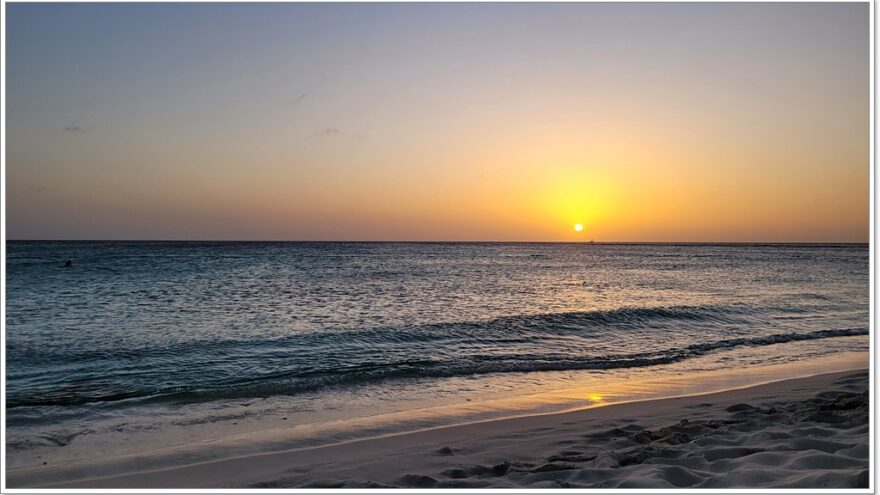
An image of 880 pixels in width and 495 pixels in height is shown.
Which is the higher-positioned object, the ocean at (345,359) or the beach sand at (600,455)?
the beach sand at (600,455)

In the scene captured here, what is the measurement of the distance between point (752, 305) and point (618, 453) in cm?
2048

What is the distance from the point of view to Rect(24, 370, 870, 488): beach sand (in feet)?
16.5

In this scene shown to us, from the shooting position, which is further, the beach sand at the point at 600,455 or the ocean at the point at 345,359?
the ocean at the point at 345,359

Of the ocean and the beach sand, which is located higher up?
the beach sand

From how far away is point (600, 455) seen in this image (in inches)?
239

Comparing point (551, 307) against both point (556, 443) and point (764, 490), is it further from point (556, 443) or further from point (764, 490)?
point (764, 490)

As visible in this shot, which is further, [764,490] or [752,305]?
[752,305]

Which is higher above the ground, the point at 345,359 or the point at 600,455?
the point at 600,455

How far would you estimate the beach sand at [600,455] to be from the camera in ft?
16.5

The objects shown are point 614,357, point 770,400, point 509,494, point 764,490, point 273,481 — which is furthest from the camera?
point 614,357

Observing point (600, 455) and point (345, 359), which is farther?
point (345, 359)

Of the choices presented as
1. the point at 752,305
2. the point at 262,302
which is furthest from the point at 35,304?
the point at 752,305

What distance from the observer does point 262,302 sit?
81.5ft

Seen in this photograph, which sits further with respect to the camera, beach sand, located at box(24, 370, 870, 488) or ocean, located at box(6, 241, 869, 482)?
ocean, located at box(6, 241, 869, 482)
